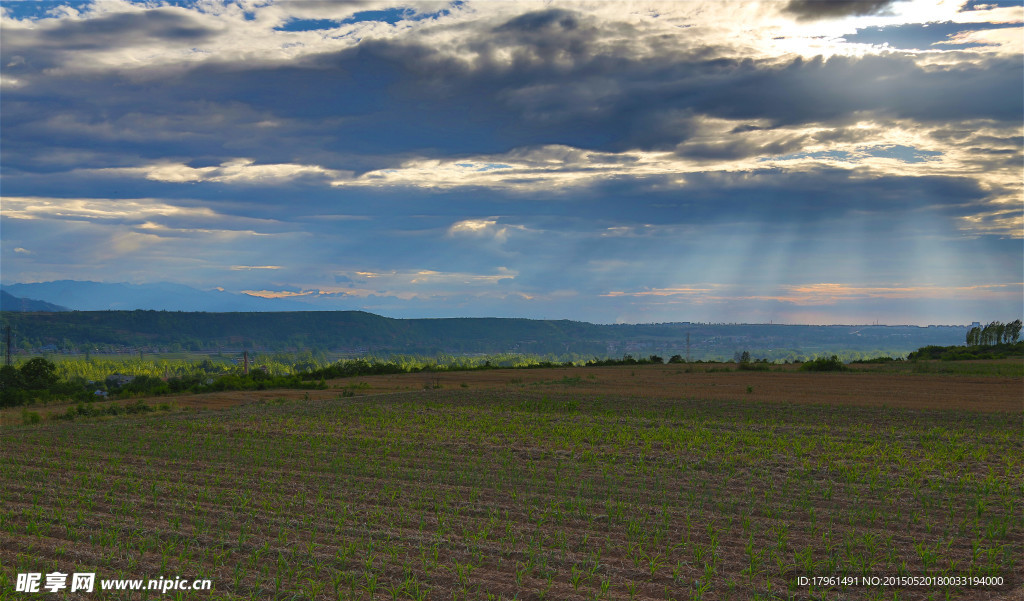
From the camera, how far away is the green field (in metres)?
9.21

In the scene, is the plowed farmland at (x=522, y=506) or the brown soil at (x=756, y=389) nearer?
the plowed farmland at (x=522, y=506)

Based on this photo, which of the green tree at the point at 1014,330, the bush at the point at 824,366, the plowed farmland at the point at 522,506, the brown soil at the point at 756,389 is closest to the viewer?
the plowed farmland at the point at 522,506

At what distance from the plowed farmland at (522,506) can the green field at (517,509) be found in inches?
2.1

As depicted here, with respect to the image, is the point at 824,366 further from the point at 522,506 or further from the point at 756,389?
the point at 522,506

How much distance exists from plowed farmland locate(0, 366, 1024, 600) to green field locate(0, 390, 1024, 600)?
0.18 ft

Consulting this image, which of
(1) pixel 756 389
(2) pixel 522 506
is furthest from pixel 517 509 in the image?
(1) pixel 756 389

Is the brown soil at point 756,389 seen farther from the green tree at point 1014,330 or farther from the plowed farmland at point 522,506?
the green tree at point 1014,330

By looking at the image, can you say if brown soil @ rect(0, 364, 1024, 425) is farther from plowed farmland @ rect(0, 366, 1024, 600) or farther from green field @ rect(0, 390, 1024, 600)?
green field @ rect(0, 390, 1024, 600)

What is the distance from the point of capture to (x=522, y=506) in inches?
505

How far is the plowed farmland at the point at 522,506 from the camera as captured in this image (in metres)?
9.18

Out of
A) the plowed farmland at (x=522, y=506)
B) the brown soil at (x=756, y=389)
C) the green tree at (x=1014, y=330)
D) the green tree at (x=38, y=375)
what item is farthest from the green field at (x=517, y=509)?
the green tree at (x=1014, y=330)

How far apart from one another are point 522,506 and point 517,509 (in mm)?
216

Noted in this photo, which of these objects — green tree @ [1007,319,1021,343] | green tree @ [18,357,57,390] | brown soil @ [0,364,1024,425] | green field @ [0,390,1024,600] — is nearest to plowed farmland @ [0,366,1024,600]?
green field @ [0,390,1024,600]

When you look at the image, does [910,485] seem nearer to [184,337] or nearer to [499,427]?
[499,427]
